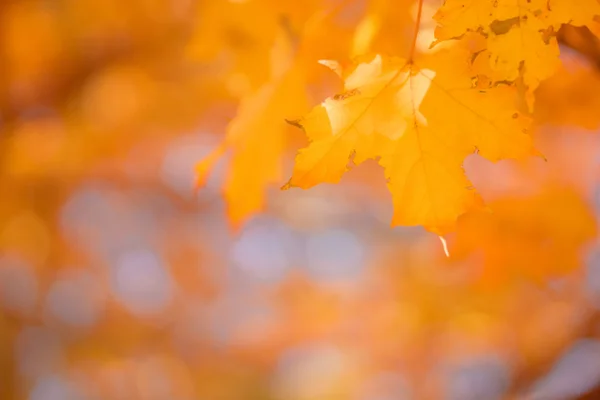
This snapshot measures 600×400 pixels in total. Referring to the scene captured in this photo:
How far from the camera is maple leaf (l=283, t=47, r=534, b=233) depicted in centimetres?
47

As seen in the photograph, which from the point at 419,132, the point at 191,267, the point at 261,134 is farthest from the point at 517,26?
the point at 191,267

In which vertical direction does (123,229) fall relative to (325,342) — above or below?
above

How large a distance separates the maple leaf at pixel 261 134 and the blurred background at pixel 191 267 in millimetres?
564

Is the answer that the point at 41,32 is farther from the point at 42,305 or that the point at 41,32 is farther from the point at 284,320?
the point at 284,320

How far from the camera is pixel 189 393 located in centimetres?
193

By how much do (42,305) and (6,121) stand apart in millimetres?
677

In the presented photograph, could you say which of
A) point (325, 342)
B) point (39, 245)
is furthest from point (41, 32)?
point (325, 342)

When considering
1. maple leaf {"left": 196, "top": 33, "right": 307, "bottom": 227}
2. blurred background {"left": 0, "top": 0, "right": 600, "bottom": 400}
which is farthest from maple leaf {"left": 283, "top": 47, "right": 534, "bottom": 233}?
blurred background {"left": 0, "top": 0, "right": 600, "bottom": 400}

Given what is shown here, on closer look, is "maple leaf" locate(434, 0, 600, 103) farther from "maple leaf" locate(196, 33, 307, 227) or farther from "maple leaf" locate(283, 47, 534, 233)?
"maple leaf" locate(196, 33, 307, 227)

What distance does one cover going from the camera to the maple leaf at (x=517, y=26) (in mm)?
438

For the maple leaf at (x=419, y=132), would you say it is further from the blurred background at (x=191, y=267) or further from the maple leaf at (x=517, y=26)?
the blurred background at (x=191, y=267)

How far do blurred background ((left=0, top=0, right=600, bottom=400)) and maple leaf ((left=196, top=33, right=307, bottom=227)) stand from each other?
0.56m

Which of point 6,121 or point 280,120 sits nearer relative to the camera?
point 280,120

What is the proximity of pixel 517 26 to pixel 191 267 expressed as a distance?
5.43 feet
